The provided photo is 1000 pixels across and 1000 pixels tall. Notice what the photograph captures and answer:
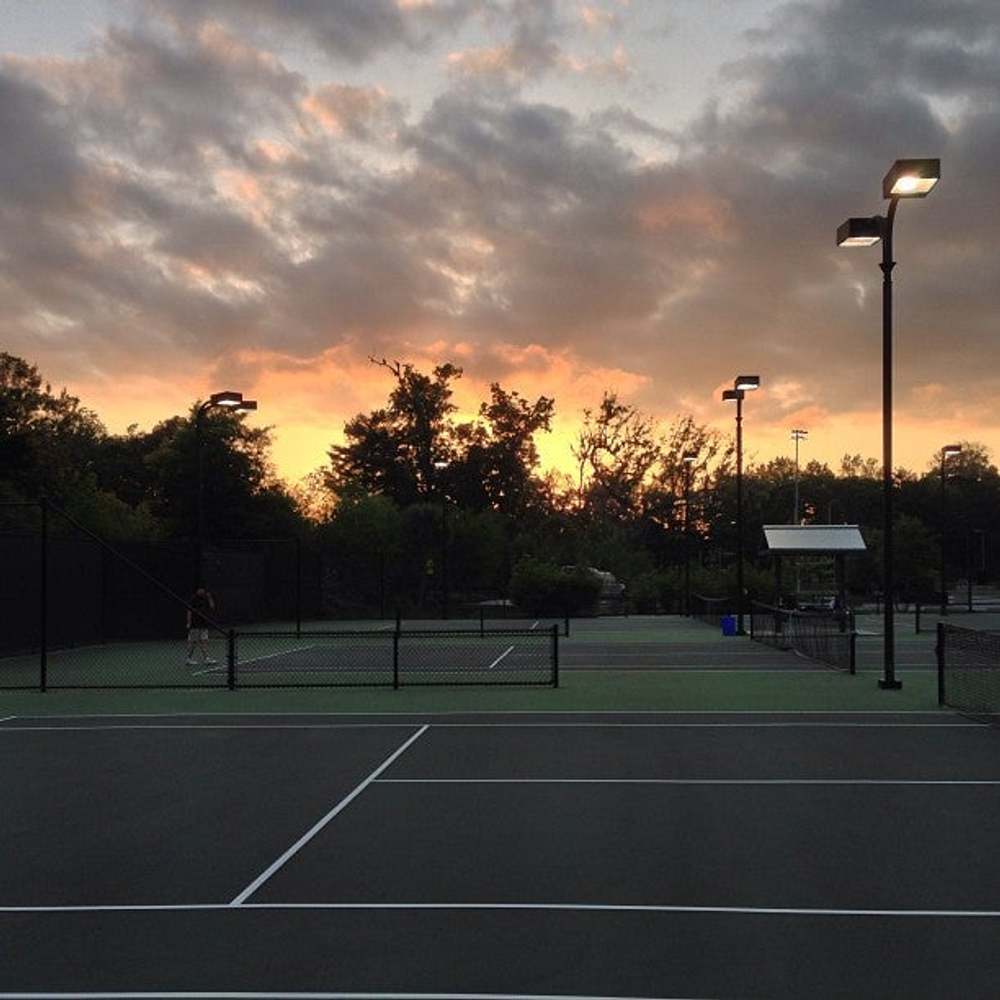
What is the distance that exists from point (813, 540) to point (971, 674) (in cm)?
1702

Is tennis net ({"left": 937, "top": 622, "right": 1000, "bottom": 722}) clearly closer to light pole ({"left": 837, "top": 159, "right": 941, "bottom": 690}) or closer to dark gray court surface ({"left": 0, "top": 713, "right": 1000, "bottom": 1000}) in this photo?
light pole ({"left": 837, "top": 159, "right": 941, "bottom": 690})

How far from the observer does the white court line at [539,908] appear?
751cm

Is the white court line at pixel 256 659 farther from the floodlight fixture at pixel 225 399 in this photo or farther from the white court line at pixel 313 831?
the white court line at pixel 313 831

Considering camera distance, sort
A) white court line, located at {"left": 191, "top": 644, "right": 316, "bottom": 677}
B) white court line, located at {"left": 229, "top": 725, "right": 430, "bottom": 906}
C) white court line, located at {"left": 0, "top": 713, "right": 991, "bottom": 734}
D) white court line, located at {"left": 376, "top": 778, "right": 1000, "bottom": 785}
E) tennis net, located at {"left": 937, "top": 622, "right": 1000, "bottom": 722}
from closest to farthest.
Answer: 1. white court line, located at {"left": 229, "top": 725, "right": 430, "bottom": 906}
2. white court line, located at {"left": 376, "top": 778, "right": 1000, "bottom": 785}
3. white court line, located at {"left": 0, "top": 713, "right": 991, "bottom": 734}
4. tennis net, located at {"left": 937, "top": 622, "right": 1000, "bottom": 722}
5. white court line, located at {"left": 191, "top": 644, "right": 316, "bottom": 677}

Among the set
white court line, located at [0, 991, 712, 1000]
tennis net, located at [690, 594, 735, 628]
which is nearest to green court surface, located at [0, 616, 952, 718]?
white court line, located at [0, 991, 712, 1000]

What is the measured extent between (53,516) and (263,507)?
14667 millimetres

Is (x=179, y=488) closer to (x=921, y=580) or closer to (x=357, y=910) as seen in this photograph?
(x=921, y=580)

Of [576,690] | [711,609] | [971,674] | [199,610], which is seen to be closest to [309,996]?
[576,690]

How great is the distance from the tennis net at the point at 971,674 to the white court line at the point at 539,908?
32.6 feet

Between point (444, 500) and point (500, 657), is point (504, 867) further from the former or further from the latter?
point (444, 500)

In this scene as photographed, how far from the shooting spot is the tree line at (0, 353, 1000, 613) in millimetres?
57281

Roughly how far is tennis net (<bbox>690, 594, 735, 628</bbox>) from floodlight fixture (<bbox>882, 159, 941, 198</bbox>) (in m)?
27.8

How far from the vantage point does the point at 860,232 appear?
2000cm

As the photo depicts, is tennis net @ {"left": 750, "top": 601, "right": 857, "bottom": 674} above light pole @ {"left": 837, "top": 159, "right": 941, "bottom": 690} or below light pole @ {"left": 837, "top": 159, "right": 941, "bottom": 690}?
below
